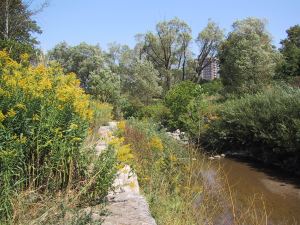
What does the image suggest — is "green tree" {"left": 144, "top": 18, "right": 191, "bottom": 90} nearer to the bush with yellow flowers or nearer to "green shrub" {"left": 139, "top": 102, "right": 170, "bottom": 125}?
"green shrub" {"left": 139, "top": 102, "right": 170, "bottom": 125}

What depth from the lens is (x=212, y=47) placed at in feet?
135

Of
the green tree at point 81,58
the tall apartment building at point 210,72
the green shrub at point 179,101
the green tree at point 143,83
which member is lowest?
the green shrub at point 179,101

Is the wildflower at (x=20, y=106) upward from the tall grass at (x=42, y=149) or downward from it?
upward

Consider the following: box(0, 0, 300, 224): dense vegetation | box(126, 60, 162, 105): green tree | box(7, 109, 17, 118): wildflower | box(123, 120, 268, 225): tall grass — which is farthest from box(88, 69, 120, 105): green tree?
box(7, 109, 17, 118): wildflower

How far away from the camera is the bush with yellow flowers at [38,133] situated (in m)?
3.11

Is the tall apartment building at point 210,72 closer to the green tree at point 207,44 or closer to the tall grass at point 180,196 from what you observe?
the green tree at point 207,44

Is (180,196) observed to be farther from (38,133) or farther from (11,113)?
(11,113)

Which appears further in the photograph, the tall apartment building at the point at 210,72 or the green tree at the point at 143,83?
the tall apartment building at the point at 210,72

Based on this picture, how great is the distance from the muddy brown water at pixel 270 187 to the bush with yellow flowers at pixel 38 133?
386 centimetres

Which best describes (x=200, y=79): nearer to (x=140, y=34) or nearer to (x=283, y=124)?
(x=140, y=34)

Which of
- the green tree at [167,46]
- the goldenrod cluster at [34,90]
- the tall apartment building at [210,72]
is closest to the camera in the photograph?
the goldenrod cluster at [34,90]

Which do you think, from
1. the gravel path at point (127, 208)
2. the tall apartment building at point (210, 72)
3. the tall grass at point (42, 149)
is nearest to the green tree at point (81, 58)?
the tall apartment building at point (210, 72)

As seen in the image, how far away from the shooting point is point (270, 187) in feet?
30.1

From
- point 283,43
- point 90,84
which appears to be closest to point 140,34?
point 283,43
